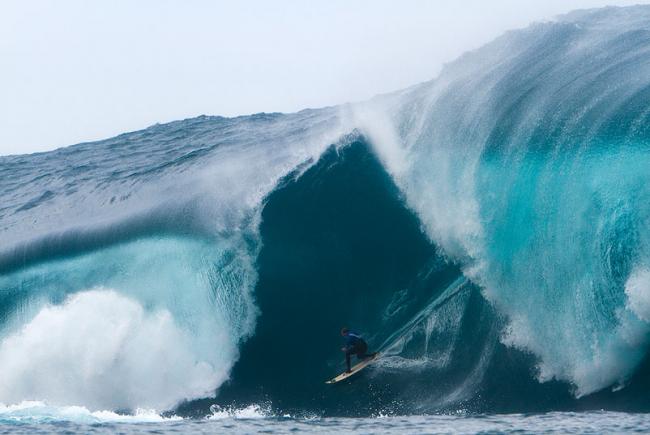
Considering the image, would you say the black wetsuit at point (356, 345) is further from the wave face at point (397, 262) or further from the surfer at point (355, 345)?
the wave face at point (397, 262)

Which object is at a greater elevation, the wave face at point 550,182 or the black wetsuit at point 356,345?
the wave face at point 550,182

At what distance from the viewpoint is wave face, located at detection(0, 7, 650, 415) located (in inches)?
496

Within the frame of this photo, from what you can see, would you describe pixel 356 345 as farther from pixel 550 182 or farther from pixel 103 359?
pixel 103 359

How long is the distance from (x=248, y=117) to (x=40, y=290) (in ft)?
44.2

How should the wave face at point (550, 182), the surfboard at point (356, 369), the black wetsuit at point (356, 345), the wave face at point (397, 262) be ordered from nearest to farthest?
1. the wave face at point (550, 182)
2. the wave face at point (397, 262)
3. the surfboard at point (356, 369)
4. the black wetsuit at point (356, 345)

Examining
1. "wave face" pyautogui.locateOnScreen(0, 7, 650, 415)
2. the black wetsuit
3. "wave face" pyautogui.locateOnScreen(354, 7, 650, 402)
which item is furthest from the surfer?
"wave face" pyautogui.locateOnScreen(354, 7, 650, 402)

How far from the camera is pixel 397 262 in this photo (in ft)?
48.9

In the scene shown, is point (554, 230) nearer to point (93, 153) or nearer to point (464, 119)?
point (464, 119)

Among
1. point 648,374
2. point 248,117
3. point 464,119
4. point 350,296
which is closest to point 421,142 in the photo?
point 464,119

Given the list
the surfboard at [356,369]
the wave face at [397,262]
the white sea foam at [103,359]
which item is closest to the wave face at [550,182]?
the wave face at [397,262]

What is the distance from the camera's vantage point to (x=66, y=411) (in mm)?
14430

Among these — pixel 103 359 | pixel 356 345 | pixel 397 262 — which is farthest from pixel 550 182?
pixel 103 359

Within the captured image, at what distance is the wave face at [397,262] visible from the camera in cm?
1260

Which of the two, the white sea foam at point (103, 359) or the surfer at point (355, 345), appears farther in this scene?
the white sea foam at point (103, 359)
